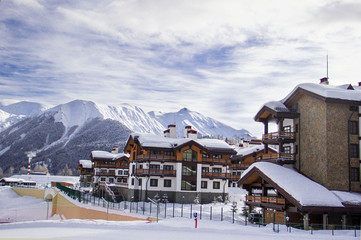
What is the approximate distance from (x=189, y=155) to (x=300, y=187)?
25555 millimetres

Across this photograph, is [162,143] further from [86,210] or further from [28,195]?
[28,195]

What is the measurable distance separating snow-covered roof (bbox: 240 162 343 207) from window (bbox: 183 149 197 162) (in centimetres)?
1960

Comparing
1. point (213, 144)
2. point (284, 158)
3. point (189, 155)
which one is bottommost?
point (284, 158)

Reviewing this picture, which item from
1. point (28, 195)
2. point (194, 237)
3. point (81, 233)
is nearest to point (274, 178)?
point (194, 237)

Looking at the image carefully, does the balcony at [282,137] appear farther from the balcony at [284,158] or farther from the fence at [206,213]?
the fence at [206,213]

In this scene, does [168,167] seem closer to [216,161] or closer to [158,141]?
[158,141]

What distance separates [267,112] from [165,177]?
20022 mm

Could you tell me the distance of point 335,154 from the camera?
3875 cm

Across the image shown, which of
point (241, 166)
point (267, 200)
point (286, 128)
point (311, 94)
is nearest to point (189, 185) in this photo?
point (241, 166)

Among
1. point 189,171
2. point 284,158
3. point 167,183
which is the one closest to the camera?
point 284,158

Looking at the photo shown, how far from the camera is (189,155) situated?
59688mm

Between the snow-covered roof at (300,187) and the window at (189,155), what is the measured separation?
64.3ft

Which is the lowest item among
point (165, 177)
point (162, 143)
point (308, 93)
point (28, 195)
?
point (28, 195)

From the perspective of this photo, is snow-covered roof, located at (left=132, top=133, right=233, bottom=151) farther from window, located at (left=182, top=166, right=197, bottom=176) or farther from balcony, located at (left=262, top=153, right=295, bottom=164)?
balcony, located at (left=262, top=153, right=295, bottom=164)
